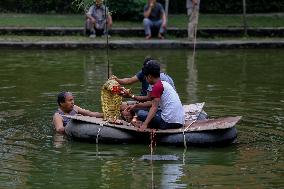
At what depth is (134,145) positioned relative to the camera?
38.8 ft

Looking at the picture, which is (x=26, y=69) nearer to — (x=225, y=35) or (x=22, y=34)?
(x=22, y=34)

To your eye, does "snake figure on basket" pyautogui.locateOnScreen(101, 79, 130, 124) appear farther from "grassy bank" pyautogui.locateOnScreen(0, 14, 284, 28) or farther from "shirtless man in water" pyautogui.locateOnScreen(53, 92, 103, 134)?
"grassy bank" pyautogui.locateOnScreen(0, 14, 284, 28)

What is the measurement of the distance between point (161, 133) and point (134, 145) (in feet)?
1.52

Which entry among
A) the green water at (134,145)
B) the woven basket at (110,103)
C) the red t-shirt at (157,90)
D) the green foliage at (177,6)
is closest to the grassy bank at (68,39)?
the green water at (134,145)

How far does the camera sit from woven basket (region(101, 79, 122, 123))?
12.1 meters

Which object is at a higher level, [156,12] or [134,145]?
[156,12]

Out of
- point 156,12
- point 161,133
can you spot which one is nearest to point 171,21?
point 156,12

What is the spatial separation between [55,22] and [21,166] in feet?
52.0

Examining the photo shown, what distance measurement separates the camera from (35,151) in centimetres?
1138

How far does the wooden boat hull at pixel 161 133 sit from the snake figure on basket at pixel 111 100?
0.17 meters

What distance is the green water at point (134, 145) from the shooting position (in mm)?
9938

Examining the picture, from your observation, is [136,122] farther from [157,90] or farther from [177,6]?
[177,6]

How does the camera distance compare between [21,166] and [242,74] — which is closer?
[21,166]

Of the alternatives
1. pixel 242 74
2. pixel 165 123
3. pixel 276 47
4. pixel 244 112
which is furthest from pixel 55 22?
pixel 165 123
